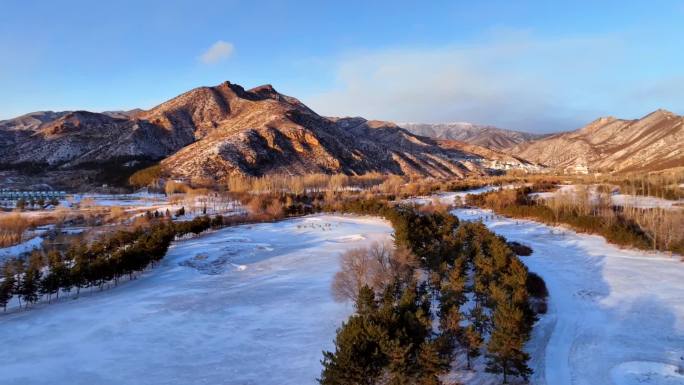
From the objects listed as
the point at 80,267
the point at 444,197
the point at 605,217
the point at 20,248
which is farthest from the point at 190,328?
the point at 444,197

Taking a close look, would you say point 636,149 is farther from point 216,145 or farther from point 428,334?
point 428,334

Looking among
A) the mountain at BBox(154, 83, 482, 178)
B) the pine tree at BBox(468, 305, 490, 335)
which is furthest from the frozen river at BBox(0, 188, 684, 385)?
the mountain at BBox(154, 83, 482, 178)

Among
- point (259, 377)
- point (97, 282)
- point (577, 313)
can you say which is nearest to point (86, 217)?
point (97, 282)

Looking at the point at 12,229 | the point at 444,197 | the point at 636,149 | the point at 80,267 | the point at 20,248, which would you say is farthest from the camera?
the point at 636,149

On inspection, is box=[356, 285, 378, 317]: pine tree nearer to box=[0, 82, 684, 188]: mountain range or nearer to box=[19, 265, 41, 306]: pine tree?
box=[19, 265, 41, 306]: pine tree

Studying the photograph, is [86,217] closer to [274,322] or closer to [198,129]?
[274,322]
